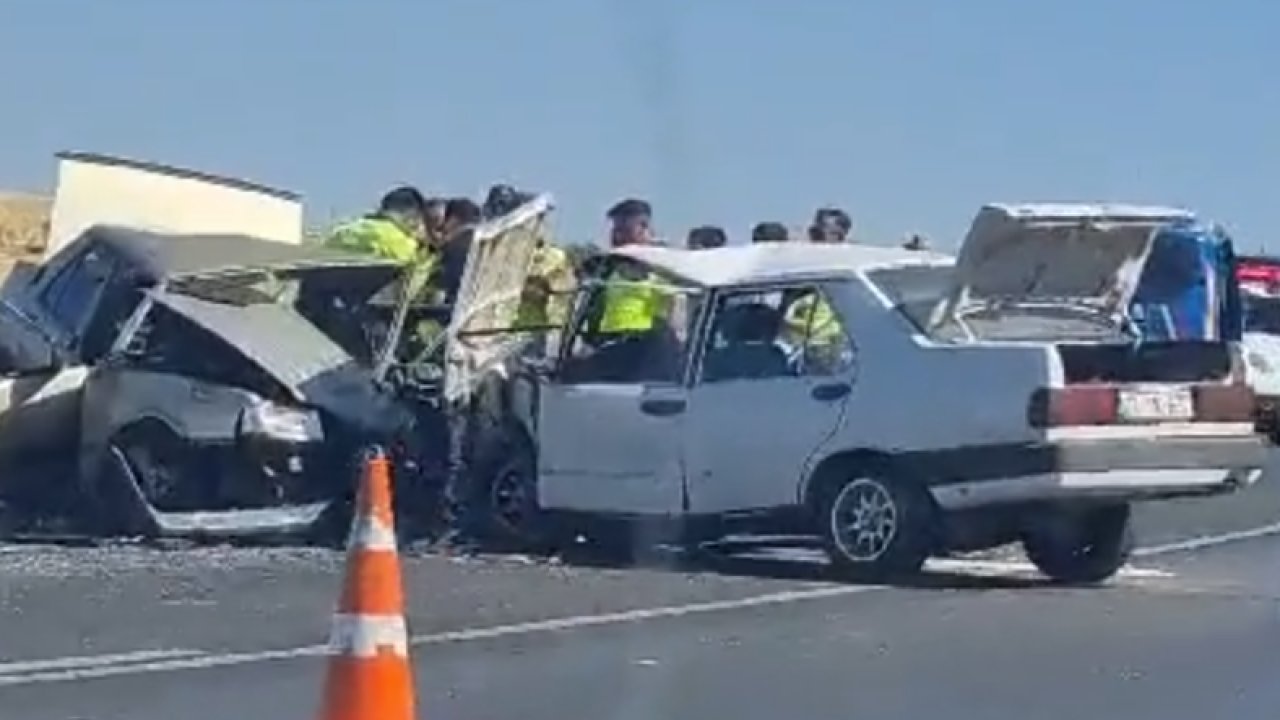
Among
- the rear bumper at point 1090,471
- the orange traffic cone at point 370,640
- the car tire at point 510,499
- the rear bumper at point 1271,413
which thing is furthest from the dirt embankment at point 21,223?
the orange traffic cone at point 370,640

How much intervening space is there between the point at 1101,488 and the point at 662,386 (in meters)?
2.49

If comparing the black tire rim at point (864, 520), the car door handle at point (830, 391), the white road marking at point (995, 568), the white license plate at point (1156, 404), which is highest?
the white license plate at point (1156, 404)

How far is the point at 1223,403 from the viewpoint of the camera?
627 inches

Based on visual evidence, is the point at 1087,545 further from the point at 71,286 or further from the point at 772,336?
the point at 71,286

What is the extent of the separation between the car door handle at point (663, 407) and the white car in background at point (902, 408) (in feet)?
0.04

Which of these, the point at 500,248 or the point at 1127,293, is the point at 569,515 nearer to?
the point at 500,248

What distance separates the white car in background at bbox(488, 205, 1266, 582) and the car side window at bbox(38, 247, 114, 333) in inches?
107

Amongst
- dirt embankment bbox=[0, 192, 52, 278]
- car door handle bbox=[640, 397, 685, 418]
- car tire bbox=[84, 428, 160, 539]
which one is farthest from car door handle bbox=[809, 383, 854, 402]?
dirt embankment bbox=[0, 192, 52, 278]

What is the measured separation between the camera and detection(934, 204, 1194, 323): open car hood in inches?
633

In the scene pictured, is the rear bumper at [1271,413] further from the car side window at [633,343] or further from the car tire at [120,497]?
the car tire at [120,497]

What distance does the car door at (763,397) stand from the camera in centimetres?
1614

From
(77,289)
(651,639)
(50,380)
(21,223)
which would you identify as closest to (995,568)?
(651,639)

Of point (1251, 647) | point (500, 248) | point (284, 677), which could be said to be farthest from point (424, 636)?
point (500, 248)

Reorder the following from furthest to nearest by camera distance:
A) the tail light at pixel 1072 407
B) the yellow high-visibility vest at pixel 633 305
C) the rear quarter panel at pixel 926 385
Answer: the yellow high-visibility vest at pixel 633 305, the rear quarter panel at pixel 926 385, the tail light at pixel 1072 407
